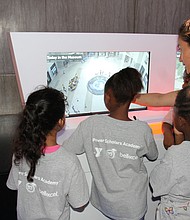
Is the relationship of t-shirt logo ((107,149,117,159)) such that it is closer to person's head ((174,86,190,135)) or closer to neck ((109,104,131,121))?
neck ((109,104,131,121))

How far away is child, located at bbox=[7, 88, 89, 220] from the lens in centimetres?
85

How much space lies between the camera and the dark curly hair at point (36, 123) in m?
0.84

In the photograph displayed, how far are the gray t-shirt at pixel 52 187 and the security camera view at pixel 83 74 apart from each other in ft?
1.47

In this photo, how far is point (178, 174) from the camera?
3.01 ft

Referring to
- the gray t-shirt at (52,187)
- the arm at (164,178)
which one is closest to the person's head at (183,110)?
the arm at (164,178)

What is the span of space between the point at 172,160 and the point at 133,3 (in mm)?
1241

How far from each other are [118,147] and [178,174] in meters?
0.20

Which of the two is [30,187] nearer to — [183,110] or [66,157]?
[66,157]

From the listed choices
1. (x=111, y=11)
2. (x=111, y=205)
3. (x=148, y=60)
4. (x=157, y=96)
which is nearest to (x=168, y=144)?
(x=157, y=96)

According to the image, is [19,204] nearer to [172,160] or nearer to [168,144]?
[172,160]

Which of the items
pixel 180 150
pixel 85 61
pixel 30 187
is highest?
pixel 85 61

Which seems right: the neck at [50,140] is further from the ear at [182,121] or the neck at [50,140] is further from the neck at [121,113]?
the ear at [182,121]

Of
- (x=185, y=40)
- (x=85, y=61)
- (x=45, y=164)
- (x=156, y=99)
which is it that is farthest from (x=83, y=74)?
(x=45, y=164)

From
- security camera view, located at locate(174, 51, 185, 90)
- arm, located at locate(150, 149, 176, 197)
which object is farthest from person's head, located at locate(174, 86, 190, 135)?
security camera view, located at locate(174, 51, 185, 90)
